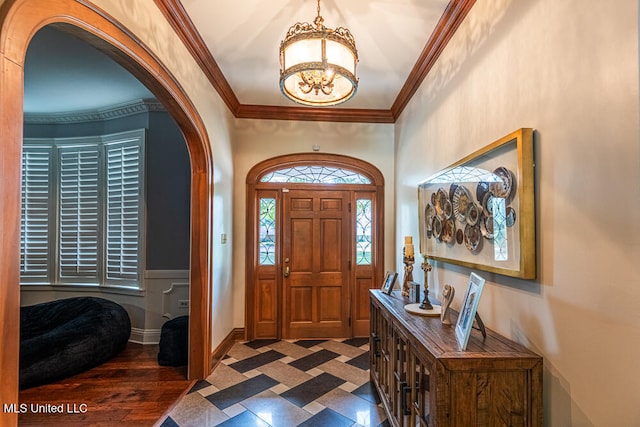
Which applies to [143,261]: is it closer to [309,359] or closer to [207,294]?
[207,294]

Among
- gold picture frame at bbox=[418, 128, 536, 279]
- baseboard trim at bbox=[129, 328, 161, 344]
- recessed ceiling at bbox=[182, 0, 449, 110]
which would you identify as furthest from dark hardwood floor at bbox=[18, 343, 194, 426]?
recessed ceiling at bbox=[182, 0, 449, 110]

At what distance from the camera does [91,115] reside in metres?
4.29

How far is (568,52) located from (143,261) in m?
4.42

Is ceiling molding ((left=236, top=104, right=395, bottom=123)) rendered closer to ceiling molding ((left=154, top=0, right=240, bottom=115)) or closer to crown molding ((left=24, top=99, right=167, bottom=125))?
ceiling molding ((left=154, top=0, right=240, bottom=115))

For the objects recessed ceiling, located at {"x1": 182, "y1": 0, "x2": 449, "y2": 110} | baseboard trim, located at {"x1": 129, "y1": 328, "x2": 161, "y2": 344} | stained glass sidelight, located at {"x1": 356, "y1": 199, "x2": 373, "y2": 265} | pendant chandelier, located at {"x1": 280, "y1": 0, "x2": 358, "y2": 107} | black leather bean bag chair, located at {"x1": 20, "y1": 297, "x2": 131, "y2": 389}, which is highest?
recessed ceiling, located at {"x1": 182, "y1": 0, "x2": 449, "y2": 110}

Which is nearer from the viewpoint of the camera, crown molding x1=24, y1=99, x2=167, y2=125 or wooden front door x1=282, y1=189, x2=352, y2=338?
crown molding x1=24, y1=99, x2=167, y2=125

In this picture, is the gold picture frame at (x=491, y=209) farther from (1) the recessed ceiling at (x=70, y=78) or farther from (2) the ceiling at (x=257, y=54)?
(1) the recessed ceiling at (x=70, y=78)

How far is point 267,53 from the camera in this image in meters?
2.95

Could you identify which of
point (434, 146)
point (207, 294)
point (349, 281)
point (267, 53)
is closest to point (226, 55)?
point (267, 53)

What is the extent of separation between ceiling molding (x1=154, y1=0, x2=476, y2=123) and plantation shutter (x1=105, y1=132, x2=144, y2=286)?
4.64ft

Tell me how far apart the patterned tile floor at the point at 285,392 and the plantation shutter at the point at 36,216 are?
9.77 ft

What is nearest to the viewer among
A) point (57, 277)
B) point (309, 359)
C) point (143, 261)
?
point (309, 359)

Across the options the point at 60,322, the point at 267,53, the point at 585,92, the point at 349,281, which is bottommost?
the point at 60,322

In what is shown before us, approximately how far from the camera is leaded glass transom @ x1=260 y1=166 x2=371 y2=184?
14.2 feet
